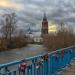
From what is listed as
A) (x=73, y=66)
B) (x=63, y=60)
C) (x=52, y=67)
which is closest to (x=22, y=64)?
(x=52, y=67)

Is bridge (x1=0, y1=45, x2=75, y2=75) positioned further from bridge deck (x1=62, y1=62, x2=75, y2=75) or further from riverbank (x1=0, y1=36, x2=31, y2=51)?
riverbank (x1=0, y1=36, x2=31, y2=51)

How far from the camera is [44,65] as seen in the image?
676 cm

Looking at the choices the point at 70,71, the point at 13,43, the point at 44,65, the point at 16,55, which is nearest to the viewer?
the point at 44,65

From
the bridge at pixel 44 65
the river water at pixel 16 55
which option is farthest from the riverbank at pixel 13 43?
the bridge at pixel 44 65

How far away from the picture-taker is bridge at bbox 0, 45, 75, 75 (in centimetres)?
494

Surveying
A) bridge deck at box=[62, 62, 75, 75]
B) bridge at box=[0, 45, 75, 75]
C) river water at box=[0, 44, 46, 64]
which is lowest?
river water at box=[0, 44, 46, 64]

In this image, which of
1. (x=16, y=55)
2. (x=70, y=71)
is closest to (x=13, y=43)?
(x=16, y=55)

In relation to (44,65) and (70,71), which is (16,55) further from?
(44,65)

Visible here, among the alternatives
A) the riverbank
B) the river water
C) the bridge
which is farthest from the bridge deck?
the riverbank

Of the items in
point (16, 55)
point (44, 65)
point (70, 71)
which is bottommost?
point (16, 55)

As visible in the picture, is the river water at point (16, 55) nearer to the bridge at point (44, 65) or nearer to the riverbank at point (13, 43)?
the riverbank at point (13, 43)

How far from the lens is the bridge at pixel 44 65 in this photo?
4.94 m

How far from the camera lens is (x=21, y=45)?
222ft

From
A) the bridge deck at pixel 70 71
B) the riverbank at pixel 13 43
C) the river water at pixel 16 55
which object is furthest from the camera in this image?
the riverbank at pixel 13 43
